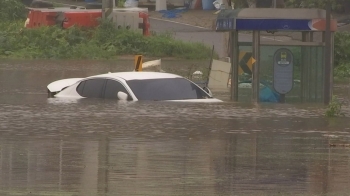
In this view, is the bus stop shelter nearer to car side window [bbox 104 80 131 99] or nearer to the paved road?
car side window [bbox 104 80 131 99]

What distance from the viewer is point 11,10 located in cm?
5247

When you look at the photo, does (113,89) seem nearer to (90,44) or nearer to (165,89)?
(165,89)

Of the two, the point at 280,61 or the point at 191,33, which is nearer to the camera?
the point at 280,61

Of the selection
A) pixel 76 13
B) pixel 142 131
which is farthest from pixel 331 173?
pixel 76 13

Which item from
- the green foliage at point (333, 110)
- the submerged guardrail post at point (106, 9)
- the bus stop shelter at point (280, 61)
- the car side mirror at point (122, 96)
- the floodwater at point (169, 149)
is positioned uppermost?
the submerged guardrail post at point (106, 9)

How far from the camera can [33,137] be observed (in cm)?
1294

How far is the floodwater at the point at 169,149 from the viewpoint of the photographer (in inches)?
363

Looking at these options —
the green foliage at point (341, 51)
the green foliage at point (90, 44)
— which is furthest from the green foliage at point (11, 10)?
the green foliage at point (341, 51)

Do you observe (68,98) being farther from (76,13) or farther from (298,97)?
(76,13)

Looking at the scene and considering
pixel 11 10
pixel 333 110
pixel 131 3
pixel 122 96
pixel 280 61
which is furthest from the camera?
pixel 131 3

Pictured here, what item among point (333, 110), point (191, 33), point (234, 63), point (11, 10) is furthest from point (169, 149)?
point (11, 10)

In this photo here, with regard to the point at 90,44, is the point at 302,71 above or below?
below

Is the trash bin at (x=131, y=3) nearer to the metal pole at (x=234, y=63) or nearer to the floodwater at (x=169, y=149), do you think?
the metal pole at (x=234, y=63)

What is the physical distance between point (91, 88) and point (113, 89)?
2.04ft
